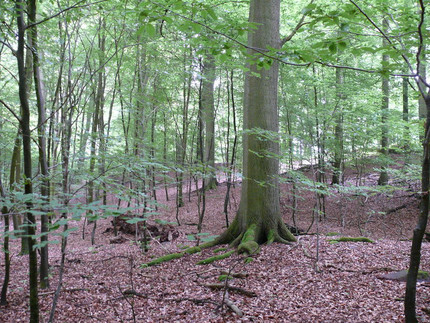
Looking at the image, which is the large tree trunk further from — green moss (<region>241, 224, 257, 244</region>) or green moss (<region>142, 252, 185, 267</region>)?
green moss (<region>142, 252, 185, 267</region>)

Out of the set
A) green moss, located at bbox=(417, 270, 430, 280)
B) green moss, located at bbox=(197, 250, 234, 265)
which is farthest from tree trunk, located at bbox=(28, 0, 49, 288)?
green moss, located at bbox=(417, 270, 430, 280)

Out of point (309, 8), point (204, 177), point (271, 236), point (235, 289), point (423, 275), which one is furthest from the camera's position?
point (271, 236)

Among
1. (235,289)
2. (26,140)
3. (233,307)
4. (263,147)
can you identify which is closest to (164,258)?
(235,289)

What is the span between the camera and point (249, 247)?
5.18 metres

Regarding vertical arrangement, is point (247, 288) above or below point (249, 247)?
below

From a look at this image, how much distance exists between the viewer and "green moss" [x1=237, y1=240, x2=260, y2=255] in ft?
16.8

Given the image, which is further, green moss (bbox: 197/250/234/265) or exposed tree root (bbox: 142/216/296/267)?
exposed tree root (bbox: 142/216/296/267)

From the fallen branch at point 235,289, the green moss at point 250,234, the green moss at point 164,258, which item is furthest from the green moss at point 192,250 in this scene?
the fallen branch at point 235,289

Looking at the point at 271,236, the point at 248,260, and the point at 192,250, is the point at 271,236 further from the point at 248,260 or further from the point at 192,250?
the point at 192,250

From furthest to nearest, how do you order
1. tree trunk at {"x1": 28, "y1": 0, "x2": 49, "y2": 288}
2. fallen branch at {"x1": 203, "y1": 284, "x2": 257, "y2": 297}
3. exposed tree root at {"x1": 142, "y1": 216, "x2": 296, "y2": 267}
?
exposed tree root at {"x1": 142, "y1": 216, "x2": 296, "y2": 267}, fallen branch at {"x1": 203, "y1": 284, "x2": 257, "y2": 297}, tree trunk at {"x1": 28, "y1": 0, "x2": 49, "y2": 288}

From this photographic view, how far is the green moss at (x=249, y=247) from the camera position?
5.12 m

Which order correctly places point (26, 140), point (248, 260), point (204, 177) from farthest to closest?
1. point (204, 177)
2. point (248, 260)
3. point (26, 140)

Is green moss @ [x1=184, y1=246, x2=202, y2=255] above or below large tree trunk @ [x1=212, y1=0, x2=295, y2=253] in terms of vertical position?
below

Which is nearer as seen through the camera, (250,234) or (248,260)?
(248,260)
